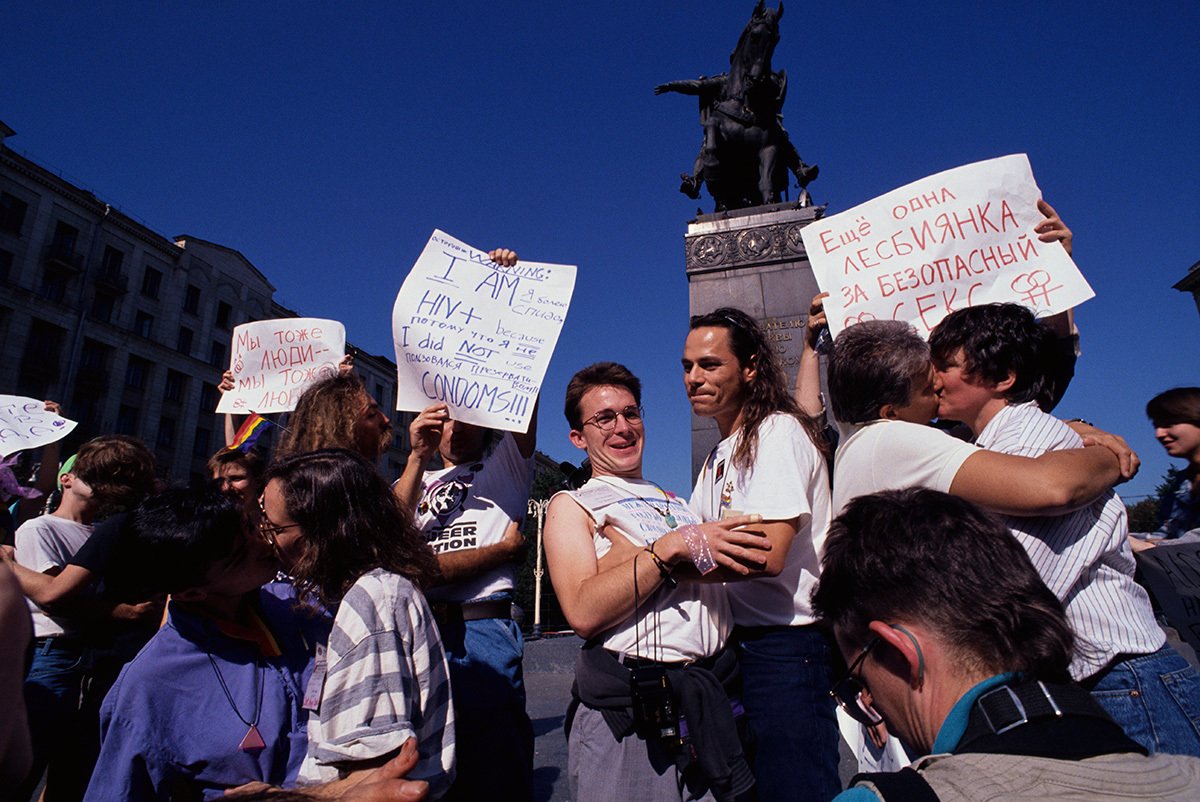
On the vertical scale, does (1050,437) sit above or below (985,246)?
below

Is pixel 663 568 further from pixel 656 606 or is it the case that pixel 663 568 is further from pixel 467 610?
pixel 467 610

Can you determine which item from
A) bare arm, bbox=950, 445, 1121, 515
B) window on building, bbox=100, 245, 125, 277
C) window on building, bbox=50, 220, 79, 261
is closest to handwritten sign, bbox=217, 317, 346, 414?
bare arm, bbox=950, 445, 1121, 515

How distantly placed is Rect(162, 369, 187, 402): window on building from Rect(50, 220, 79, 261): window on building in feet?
24.9

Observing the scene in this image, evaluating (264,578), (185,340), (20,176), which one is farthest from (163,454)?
(264,578)

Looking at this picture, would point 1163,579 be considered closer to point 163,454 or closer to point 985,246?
point 985,246

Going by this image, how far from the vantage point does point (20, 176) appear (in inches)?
1268

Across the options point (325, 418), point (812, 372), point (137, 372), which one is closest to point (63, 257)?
point (137, 372)

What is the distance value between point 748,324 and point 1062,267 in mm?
1175

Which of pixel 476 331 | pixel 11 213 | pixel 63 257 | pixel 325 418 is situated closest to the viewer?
pixel 325 418

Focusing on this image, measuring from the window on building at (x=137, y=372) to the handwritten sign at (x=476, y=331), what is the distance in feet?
137

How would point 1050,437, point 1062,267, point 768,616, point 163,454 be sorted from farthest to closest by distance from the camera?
point 163,454 → point 1062,267 → point 768,616 → point 1050,437

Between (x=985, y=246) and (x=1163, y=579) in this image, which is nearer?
(x=1163, y=579)

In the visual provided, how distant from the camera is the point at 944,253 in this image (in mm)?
2680

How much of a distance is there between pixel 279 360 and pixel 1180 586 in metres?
4.34
